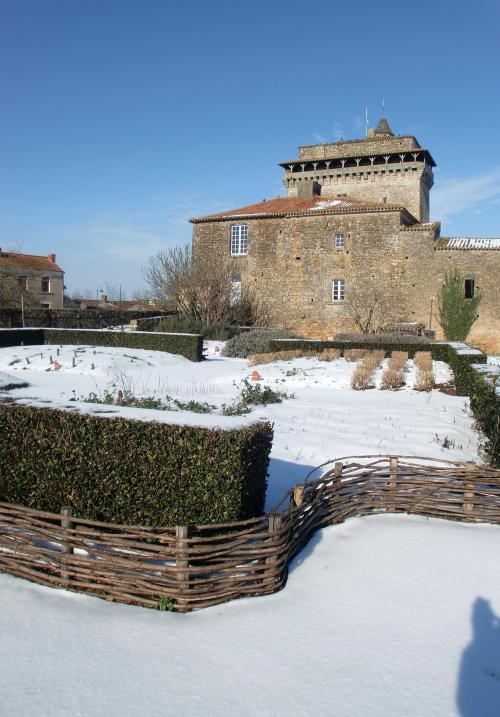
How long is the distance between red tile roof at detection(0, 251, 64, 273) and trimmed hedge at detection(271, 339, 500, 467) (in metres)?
31.5

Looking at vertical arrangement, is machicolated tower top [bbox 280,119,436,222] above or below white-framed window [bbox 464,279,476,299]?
above

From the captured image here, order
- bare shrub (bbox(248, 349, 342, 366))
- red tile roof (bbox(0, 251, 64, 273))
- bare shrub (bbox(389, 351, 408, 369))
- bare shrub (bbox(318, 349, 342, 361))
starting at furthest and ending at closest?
1. red tile roof (bbox(0, 251, 64, 273))
2. bare shrub (bbox(248, 349, 342, 366))
3. bare shrub (bbox(318, 349, 342, 361))
4. bare shrub (bbox(389, 351, 408, 369))

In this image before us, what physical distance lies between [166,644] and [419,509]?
138 inches

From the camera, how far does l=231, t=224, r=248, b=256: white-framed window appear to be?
111 ft

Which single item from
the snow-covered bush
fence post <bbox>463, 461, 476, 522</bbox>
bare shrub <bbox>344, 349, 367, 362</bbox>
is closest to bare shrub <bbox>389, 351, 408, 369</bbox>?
bare shrub <bbox>344, 349, 367, 362</bbox>

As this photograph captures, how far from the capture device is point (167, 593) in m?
4.16

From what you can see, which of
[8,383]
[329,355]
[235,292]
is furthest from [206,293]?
[8,383]

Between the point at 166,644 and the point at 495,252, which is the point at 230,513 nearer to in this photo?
the point at 166,644

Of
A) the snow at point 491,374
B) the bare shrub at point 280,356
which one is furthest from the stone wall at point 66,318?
the snow at point 491,374

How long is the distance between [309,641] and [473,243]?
95.3 ft

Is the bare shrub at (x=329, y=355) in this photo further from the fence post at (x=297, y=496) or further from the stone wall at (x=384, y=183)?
the stone wall at (x=384, y=183)

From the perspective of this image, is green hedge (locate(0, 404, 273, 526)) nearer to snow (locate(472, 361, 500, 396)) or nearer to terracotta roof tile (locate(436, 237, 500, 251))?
snow (locate(472, 361, 500, 396))

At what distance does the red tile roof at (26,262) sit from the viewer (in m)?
44.6

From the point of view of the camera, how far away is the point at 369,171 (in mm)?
36062
